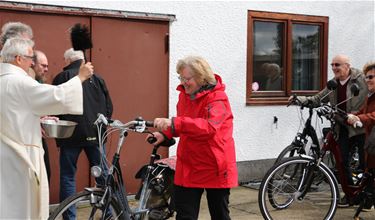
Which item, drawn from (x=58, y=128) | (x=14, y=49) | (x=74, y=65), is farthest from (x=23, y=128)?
(x=74, y=65)

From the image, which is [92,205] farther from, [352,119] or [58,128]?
[352,119]

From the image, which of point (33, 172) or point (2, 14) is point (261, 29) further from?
point (33, 172)

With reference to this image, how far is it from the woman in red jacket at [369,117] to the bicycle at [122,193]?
2.15m

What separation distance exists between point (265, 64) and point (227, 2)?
122 cm

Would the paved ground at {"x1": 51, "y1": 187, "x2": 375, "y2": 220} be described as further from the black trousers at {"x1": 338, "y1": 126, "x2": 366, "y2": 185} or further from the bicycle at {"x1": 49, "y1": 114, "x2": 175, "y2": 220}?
the bicycle at {"x1": 49, "y1": 114, "x2": 175, "y2": 220}

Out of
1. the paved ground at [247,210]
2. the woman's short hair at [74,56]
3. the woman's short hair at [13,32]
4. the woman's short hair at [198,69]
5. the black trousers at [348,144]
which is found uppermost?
the woman's short hair at [13,32]

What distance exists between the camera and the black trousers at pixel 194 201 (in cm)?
450

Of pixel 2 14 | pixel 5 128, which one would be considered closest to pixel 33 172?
pixel 5 128

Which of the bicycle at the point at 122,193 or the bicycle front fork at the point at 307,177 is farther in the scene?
the bicycle front fork at the point at 307,177

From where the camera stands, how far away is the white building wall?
24.8 feet

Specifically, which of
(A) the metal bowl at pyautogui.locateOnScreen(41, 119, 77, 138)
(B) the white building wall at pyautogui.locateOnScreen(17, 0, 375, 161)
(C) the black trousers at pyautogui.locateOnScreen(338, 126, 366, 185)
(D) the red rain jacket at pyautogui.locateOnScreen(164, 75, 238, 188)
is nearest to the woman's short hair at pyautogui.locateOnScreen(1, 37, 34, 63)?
(A) the metal bowl at pyautogui.locateOnScreen(41, 119, 77, 138)

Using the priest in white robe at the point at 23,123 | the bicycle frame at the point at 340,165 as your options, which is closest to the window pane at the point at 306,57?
the bicycle frame at the point at 340,165

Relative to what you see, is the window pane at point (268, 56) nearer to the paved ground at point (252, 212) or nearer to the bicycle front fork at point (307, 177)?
the paved ground at point (252, 212)

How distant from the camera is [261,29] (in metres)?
8.60
